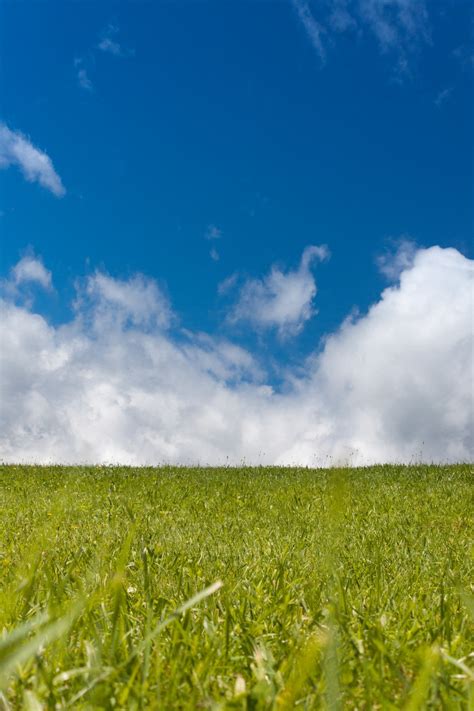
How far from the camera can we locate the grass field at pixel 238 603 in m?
1.51

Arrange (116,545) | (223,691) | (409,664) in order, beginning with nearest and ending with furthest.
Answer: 1. (223,691)
2. (409,664)
3. (116,545)

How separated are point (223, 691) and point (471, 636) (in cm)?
117

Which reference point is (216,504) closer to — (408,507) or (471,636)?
(408,507)

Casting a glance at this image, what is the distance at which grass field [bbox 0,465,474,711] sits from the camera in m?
1.51

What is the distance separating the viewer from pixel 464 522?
25.4ft

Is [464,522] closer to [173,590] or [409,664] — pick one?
[173,590]

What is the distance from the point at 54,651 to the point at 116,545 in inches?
126

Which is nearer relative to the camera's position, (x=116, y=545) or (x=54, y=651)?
(x=54, y=651)

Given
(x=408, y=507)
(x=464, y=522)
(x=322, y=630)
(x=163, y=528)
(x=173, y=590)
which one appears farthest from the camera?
(x=408, y=507)

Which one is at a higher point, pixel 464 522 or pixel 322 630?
pixel 464 522

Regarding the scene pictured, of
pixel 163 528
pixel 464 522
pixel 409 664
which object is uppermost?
pixel 464 522

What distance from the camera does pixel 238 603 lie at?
294cm

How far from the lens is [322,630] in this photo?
7.39 feet

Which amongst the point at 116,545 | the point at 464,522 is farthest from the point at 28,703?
the point at 464,522
